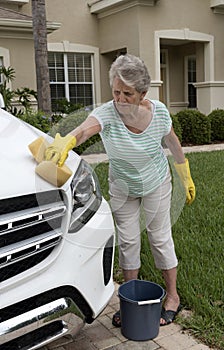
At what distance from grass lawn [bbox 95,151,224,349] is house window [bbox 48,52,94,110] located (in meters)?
10.2

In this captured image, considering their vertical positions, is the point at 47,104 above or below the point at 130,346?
above

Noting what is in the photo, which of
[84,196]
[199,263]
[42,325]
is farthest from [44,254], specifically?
[199,263]

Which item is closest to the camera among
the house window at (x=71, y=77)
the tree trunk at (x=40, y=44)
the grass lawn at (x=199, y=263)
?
the grass lawn at (x=199, y=263)

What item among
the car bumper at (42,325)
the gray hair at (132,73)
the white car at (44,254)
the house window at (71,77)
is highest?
the house window at (71,77)

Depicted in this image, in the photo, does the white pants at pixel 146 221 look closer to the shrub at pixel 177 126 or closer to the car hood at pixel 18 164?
the car hood at pixel 18 164

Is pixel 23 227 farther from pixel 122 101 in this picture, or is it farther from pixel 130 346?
pixel 130 346

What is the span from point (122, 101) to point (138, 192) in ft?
2.03

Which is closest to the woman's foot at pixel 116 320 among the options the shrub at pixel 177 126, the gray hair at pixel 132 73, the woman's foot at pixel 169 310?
the woman's foot at pixel 169 310

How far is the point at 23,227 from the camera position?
206 cm

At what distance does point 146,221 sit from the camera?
3049 millimetres

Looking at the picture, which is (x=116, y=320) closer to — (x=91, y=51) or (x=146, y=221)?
(x=146, y=221)

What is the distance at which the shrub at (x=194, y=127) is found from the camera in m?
12.5

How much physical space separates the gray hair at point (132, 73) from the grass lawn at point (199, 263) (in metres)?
0.68

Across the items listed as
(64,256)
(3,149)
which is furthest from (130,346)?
(3,149)
